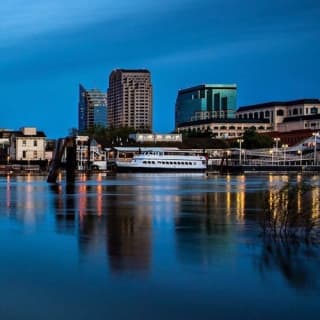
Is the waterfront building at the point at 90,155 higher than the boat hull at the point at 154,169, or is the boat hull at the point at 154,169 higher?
the waterfront building at the point at 90,155

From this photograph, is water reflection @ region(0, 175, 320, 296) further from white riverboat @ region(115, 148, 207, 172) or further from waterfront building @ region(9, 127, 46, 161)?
waterfront building @ region(9, 127, 46, 161)

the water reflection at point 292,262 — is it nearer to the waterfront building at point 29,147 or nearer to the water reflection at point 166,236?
the water reflection at point 166,236

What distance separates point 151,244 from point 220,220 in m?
8.52

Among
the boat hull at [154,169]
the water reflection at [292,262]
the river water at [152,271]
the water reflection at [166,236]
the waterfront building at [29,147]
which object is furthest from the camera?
the waterfront building at [29,147]

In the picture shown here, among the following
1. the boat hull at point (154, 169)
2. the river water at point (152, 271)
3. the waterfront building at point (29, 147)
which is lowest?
the river water at point (152, 271)

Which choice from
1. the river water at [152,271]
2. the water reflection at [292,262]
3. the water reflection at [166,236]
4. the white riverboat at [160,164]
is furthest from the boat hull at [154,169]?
the water reflection at [292,262]

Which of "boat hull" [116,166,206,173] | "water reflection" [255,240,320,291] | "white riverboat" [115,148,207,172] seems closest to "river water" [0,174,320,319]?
"water reflection" [255,240,320,291]

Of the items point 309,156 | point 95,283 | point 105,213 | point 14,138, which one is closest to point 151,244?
point 95,283

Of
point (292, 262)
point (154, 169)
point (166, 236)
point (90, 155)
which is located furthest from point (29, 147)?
point (292, 262)

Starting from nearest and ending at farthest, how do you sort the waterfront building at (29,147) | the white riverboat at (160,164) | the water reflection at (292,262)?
1. the water reflection at (292,262)
2. the white riverboat at (160,164)
3. the waterfront building at (29,147)

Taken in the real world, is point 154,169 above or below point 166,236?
above

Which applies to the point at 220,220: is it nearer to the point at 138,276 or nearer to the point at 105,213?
the point at 105,213

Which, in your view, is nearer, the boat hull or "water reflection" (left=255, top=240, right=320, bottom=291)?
"water reflection" (left=255, top=240, right=320, bottom=291)

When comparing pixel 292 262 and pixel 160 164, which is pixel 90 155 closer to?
pixel 160 164
